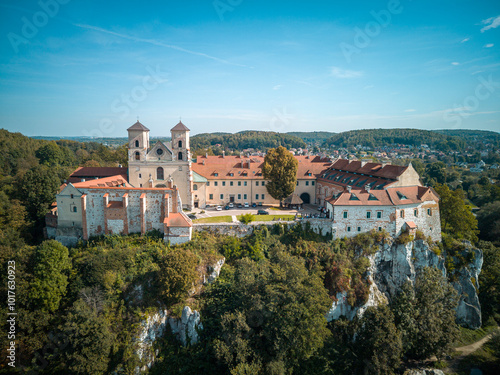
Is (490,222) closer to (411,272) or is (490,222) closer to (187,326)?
(411,272)

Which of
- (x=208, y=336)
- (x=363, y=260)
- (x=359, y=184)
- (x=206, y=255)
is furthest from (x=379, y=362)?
(x=359, y=184)

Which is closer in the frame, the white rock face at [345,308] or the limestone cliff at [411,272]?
the white rock face at [345,308]

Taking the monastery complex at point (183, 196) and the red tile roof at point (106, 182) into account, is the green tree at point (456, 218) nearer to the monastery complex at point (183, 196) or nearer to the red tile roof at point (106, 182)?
the monastery complex at point (183, 196)

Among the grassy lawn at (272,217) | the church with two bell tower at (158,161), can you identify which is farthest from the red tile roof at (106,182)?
the grassy lawn at (272,217)

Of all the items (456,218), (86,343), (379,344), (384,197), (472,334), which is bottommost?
(472,334)

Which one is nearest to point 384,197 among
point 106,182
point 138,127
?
point 138,127

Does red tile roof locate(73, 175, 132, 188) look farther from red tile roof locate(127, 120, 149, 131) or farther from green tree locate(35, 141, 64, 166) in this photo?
green tree locate(35, 141, 64, 166)

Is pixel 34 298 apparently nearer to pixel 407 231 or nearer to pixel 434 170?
pixel 407 231

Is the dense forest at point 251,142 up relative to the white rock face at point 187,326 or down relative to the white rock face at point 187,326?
up
